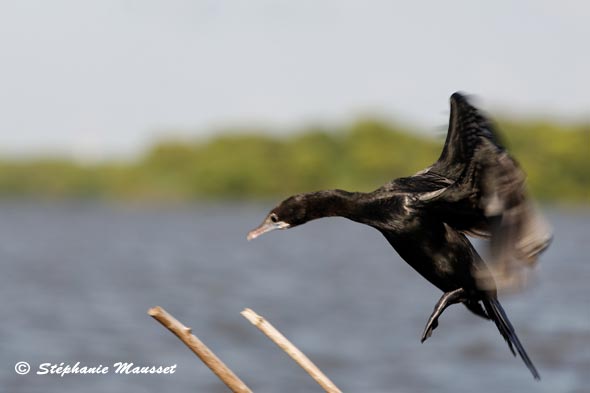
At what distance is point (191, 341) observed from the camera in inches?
219

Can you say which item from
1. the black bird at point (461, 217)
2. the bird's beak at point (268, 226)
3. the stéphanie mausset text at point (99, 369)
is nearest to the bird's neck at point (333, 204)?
the black bird at point (461, 217)

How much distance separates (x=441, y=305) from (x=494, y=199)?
0.71 m

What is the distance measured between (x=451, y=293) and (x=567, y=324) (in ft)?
65.5

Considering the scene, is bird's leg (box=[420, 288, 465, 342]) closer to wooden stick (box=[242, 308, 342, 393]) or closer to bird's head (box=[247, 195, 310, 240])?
wooden stick (box=[242, 308, 342, 393])

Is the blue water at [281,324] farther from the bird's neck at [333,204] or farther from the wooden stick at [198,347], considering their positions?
the wooden stick at [198,347]

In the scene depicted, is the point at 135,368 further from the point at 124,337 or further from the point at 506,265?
the point at 506,265

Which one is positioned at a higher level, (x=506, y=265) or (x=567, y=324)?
(x=506, y=265)

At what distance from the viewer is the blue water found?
19016mm

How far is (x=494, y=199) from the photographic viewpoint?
5.79 meters

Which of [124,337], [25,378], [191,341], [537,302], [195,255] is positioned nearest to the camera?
[191,341]

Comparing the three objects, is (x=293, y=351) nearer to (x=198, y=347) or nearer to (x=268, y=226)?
(x=198, y=347)

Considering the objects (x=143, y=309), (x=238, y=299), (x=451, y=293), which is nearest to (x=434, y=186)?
(x=451, y=293)

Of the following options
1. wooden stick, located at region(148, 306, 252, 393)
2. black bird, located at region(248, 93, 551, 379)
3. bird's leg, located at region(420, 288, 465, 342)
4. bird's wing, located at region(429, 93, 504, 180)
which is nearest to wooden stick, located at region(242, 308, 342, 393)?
wooden stick, located at region(148, 306, 252, 393)

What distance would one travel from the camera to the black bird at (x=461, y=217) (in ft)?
18.8
